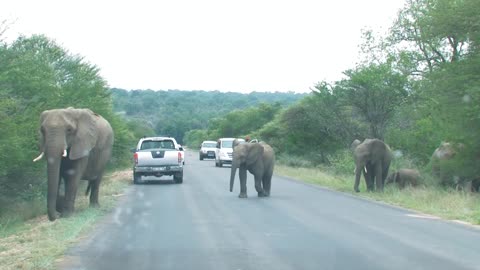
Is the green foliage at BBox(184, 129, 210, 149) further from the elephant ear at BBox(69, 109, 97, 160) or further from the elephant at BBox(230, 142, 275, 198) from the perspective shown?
the elephant ear at BBox(69, 109, 97, 160)

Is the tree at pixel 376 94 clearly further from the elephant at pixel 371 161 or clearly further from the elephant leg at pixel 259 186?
the elephant leg at pixel 259 186

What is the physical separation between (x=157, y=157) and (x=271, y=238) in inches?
639

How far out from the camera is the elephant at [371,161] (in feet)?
78.7

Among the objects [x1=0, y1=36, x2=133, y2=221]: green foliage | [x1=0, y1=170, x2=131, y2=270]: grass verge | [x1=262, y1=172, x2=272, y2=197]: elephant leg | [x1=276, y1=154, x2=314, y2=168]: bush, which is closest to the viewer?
[x1=0, y1=170, x2=131, y2=270]: grass verge

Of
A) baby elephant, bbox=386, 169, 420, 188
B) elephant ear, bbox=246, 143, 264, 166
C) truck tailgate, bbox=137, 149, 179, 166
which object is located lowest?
baby elephant, bbox=386, 169, 420, 188

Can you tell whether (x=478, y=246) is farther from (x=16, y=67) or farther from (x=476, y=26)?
(x=16, y=67)

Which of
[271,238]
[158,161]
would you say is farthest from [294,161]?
[271,238]

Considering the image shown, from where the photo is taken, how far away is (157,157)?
92.5 ft

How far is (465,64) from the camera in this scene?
22203mm

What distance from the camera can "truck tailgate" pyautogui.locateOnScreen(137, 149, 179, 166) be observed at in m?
28.2

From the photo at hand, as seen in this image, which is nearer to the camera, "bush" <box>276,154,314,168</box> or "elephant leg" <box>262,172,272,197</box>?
"elephant leg" <box>262,172,272,197</box>

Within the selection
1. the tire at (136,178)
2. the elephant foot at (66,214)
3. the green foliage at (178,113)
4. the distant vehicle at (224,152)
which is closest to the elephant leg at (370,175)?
the tire at (136,178)

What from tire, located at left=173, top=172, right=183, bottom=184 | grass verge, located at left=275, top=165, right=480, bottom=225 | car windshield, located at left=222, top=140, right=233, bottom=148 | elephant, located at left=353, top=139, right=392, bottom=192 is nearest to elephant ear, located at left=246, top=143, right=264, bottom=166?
grass verge, located at left=275, top=165, right=480, bottom=225

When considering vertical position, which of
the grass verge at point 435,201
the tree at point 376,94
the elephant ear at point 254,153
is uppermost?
the tree at point 376,94
